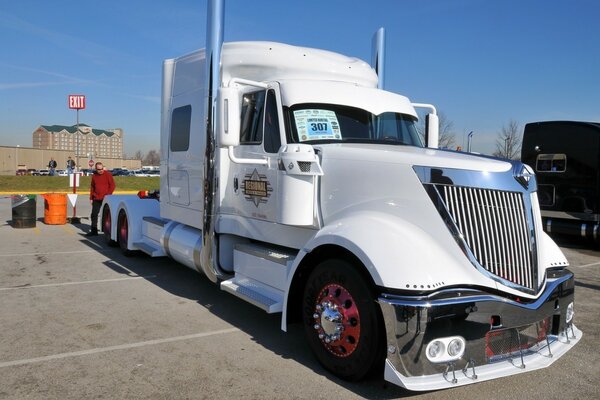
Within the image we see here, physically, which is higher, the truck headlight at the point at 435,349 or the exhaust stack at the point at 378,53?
the exhaust stack at the point at 378,53

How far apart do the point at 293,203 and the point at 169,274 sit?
4095mm

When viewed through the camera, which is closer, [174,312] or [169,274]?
[174,312]

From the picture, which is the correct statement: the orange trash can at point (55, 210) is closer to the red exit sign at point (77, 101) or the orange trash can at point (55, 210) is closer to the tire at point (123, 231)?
the tire at point (123, 231)

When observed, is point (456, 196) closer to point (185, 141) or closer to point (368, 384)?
point (368, 384)

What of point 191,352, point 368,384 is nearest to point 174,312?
point 191,352

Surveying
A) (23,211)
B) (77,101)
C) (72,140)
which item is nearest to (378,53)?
(23,211)

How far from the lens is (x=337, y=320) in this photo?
384 cm

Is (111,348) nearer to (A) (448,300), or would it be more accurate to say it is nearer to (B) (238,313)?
(B) (238,313)

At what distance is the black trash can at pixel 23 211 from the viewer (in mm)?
12641

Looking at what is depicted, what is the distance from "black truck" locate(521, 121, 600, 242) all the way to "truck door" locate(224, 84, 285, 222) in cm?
908

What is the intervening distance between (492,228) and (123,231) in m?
7.07

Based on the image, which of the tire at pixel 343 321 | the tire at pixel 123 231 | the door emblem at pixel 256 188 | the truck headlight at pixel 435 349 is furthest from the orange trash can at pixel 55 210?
the truck headlight at pixel 435 349

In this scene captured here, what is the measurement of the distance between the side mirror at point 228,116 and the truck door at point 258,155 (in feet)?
1.49

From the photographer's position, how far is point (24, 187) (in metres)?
29.6
